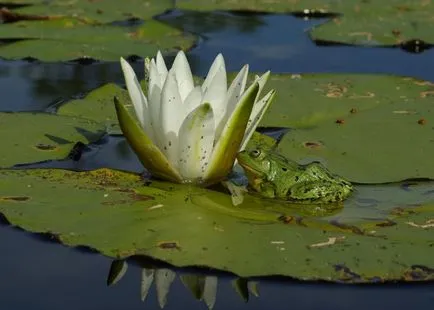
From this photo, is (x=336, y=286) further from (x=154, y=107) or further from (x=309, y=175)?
(x=154, y=107)

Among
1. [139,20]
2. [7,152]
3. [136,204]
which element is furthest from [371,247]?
[139,20]

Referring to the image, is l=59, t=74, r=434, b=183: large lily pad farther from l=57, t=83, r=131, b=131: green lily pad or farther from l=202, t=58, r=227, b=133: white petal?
l=202, t=58, r=227, b=133: white petal

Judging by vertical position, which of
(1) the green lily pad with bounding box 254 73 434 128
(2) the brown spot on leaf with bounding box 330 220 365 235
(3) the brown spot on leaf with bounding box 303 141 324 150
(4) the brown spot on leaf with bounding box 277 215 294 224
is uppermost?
(4) the brown spot on leaf with bounding box 277 215 294 224

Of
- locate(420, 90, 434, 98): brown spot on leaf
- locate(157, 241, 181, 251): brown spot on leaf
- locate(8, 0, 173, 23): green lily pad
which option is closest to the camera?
locate(157, 241, 181, 251): brown spot on leaf

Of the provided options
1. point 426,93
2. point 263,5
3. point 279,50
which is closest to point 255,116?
point 426,93

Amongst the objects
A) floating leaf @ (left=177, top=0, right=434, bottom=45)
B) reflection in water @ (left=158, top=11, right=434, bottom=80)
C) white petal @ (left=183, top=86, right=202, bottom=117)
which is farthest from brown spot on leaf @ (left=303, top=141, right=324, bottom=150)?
floating leaf @ (left=177, top=0, right=434, bottom=45)

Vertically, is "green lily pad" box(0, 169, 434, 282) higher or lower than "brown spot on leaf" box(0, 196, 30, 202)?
higher
